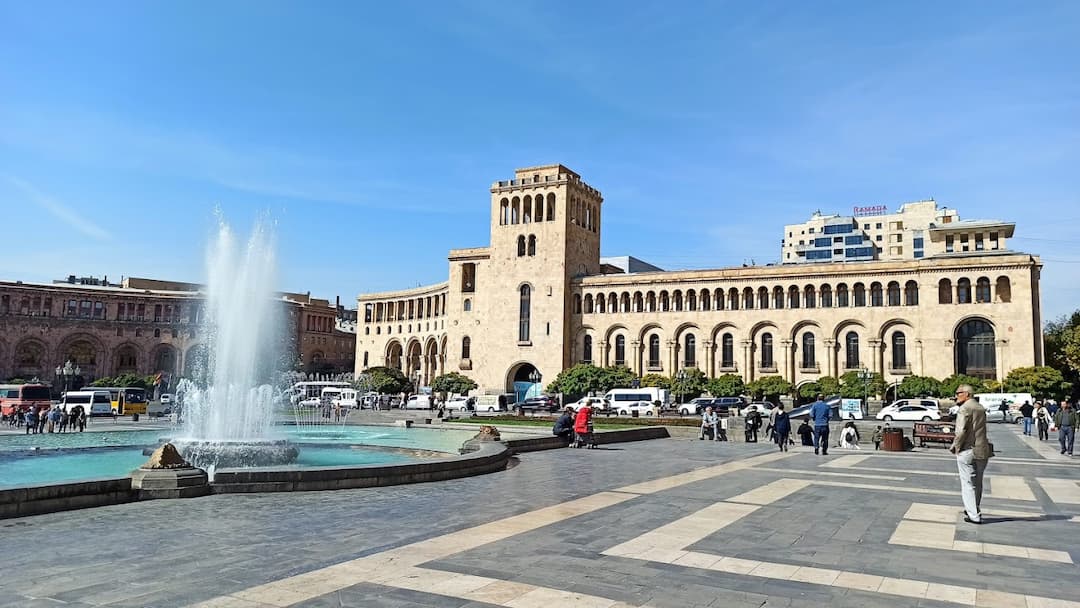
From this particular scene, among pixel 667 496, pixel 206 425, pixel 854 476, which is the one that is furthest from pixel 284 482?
pixel 854 476

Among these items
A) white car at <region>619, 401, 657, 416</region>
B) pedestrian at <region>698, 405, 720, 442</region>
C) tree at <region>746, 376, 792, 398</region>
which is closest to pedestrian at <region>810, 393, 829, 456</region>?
pedestrian at <region>698, 405, 720, 442</region>

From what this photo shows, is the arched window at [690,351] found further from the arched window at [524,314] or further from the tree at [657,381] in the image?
the arched window at [524,314]

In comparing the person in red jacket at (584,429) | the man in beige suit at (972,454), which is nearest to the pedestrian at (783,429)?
the person in red jacket at (584,429)

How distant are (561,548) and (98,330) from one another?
3294 inches

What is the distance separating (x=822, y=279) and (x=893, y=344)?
21.1 feet

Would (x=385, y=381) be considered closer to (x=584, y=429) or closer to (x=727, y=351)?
(x=727, y=351)

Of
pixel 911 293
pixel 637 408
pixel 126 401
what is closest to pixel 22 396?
pixel 126 401

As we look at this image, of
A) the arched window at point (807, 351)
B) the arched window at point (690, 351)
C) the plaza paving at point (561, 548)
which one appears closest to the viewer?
the plaza paving at point (561, 548)

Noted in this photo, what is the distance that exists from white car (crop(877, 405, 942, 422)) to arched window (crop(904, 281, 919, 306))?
49.4 ft

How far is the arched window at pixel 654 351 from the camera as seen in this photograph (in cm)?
6047

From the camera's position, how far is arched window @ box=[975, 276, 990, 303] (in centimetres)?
5016

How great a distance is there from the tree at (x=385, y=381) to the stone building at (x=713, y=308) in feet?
15.2

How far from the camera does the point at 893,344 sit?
52750mm

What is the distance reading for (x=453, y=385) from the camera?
64.2 metres
